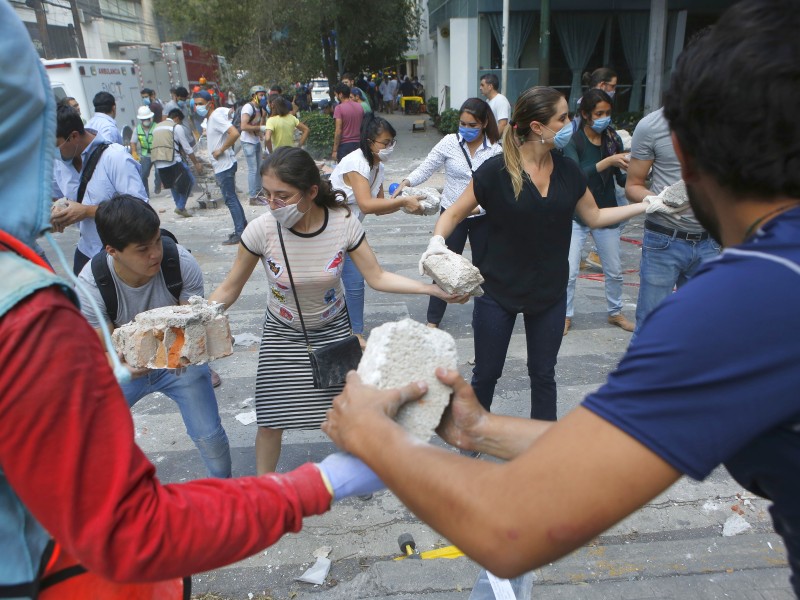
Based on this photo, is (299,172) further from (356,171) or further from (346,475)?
(346,475)

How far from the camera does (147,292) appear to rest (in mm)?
3219

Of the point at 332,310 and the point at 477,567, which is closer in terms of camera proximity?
the point at 477,567

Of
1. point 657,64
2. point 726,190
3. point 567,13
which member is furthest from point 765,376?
point 567,13

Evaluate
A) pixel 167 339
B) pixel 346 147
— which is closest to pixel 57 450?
pixel 167 339

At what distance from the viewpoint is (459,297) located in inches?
131

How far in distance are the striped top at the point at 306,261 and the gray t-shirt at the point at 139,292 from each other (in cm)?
35

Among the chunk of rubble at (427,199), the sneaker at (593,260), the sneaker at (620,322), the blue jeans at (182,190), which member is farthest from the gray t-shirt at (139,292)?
the blue jeans at (182,190)

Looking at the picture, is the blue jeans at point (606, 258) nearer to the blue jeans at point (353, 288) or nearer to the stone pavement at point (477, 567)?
the stone pavement at point (477, 567)

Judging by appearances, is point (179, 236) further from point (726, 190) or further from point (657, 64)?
point (657, 64)

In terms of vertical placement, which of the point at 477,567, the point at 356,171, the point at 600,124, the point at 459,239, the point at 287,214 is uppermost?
the point at 600,124

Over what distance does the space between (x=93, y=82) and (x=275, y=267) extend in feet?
56.0

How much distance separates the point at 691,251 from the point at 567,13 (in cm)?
1524

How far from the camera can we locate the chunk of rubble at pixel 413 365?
5.10 feet

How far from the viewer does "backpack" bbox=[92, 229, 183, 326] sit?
10.1 feet
